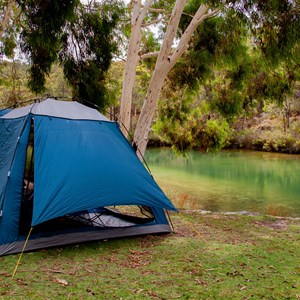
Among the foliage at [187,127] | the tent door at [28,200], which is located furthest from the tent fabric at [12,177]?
the foliage at [187,127]

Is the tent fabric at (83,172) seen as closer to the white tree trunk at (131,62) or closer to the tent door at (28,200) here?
the tent door at (28,200)

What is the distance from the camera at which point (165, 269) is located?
142 inches

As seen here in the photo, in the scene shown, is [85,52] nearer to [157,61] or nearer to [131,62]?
[131,62]

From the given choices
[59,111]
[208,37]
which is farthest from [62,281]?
[208,37]

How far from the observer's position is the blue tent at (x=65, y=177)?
3967mm

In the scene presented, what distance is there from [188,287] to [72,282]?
951 mm

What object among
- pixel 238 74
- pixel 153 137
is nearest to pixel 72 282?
pixel 238 74

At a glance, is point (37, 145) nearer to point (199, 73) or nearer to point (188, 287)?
point (188, 287)

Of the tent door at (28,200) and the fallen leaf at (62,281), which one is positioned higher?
the tent door at (28,200)

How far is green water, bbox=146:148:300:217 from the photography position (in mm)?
10547

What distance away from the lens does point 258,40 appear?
20.6 feet

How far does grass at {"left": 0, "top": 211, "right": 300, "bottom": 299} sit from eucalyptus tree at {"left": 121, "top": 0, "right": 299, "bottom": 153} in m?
2.76

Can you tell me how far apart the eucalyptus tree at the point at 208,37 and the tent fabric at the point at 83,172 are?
2482mm

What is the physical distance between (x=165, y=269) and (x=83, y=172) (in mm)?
1326
